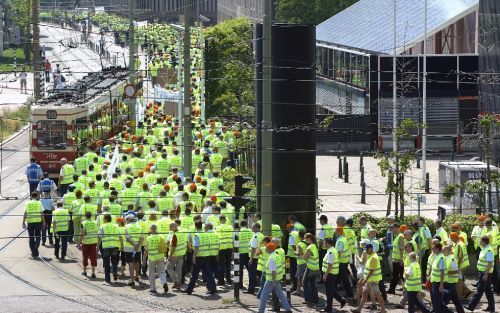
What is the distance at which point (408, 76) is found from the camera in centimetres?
5188

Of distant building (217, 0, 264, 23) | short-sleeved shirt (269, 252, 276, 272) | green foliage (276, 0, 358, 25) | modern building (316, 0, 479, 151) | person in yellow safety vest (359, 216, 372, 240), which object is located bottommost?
short-sleeved shirt (269, 252, 276, 272)

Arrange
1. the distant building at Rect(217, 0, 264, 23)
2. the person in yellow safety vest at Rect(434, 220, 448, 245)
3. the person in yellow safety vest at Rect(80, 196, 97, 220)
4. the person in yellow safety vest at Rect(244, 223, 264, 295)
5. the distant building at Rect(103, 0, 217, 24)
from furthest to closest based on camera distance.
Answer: the distant building at Rect(103, 0, 217, 24), the distant building at Rect(217, 0, 264, 23), the person in yellow safety vest at Rect(80, 196, 97, 220), the person in yellow safety vest at Rect(434, 220, 448, 245), the person in yellow safety vest at Rect(244, 223, 264, 295)

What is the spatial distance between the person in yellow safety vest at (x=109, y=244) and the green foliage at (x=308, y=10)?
52.8 m

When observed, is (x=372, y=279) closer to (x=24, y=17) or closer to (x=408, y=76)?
(x=408, y=76)

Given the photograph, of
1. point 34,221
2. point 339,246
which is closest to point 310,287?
point 339,246

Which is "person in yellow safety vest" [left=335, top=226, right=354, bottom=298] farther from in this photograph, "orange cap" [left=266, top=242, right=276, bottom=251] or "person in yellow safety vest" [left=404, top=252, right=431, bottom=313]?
"person in yellow safety vest" [left=404, top=252, right=431, bottom=313]

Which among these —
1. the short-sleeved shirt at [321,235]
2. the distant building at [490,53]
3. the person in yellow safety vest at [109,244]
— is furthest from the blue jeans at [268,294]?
the distant building at [490,53]

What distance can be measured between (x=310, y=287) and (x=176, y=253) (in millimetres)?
2972

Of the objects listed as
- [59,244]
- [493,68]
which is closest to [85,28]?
[493,68]

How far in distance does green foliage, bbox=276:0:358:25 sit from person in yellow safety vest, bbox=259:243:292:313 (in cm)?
5557

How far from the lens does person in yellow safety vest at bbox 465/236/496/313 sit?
27703 mm

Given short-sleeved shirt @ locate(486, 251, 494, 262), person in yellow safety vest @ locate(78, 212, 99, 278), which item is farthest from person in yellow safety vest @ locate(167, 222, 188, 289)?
short-sleeved shirt @ locate(486, 251, 494, 262)

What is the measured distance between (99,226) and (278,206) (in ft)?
12.7

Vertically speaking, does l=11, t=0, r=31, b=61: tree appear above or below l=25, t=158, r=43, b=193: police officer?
above
